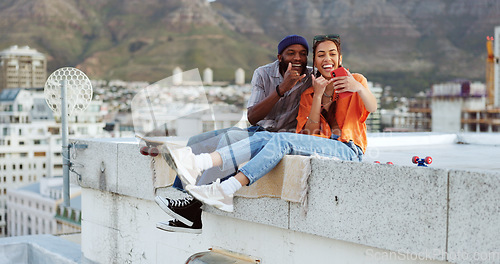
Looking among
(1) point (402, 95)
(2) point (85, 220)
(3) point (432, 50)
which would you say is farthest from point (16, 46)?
(2) point (85, 220)

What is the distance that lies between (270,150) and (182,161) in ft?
1.36

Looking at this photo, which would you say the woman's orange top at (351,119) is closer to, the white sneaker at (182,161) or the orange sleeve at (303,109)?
the orange sleeve at (303,109)

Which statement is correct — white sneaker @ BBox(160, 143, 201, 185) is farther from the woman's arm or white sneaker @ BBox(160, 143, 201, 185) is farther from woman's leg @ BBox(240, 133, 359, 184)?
the woman's arm

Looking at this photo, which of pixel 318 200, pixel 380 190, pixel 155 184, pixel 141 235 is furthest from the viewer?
pixel 141 235

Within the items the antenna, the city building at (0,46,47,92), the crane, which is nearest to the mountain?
the city building at (0,46,47,92)

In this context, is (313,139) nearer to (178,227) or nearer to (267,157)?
(267,157)

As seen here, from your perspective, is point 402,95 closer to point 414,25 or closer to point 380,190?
point 414,25

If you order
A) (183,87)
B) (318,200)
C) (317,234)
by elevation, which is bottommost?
(317,234)

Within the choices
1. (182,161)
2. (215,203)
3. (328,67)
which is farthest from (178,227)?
(328,67)

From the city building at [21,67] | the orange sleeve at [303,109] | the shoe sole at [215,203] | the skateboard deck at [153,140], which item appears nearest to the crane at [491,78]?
the orange sleeve at [303,109]

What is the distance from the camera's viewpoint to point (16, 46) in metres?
90.8

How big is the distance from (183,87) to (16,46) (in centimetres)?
9598

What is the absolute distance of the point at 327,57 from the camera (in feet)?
10.2

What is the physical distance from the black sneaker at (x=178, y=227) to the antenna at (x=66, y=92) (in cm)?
217
